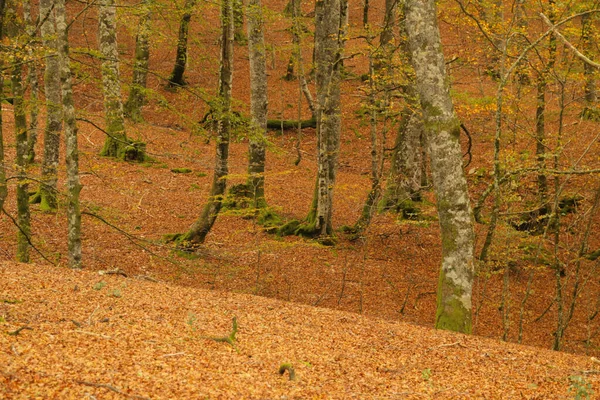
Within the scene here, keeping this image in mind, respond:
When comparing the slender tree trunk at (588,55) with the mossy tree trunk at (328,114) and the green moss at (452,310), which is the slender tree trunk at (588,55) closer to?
the mossy tree trunk at (328,114)

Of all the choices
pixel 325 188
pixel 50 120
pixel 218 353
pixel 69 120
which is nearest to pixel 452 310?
pixel 218 353

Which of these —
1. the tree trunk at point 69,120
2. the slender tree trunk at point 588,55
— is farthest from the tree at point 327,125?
the tree trunk at point 69,120

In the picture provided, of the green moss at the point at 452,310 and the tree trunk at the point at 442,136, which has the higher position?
the tree trunk at the point at 442,136

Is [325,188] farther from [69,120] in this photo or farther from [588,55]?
[588,55]

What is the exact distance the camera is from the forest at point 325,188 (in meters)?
7.43

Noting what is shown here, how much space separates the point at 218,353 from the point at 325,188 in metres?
8.84

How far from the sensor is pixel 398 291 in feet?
40.8

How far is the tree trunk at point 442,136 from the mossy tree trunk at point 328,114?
5607mm

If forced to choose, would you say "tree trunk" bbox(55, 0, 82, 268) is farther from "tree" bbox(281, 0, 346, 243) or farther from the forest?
"tree" bbox(281, 0, 346, 243)

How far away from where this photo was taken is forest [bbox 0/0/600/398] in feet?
24.4

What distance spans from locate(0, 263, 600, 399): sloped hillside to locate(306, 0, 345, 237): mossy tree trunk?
6.49 m

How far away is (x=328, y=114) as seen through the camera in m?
12.9

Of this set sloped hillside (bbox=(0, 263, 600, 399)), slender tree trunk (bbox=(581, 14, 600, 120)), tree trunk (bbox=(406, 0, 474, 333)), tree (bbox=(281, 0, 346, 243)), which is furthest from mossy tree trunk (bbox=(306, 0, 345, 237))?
sloped hillside (bbox=(0, 263, 600, 399))

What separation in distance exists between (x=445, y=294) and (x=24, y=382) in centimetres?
479
